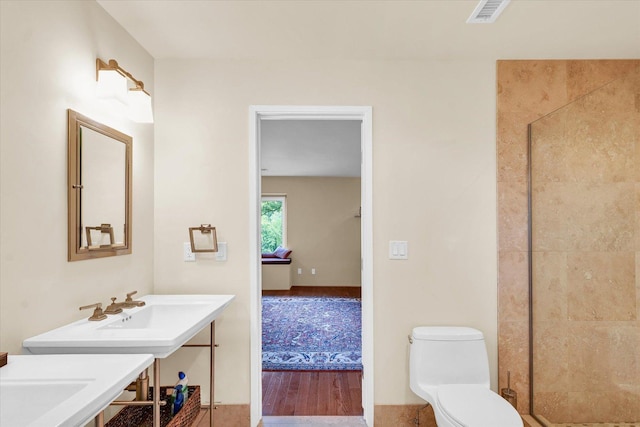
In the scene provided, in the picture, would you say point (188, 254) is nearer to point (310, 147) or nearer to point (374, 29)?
point (374, 29)

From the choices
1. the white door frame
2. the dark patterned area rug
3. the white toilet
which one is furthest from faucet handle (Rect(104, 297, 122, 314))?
the dark patterned area rug

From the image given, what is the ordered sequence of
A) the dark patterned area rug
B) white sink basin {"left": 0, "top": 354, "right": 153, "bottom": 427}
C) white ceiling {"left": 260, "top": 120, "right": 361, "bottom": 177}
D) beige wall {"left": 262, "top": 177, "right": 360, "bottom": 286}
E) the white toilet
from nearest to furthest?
white sink basin {"left": 0, "top": 354, "right": 153, "bottom": 427}, the white toilet, the dark patterned area rug, white ceiling {"left": 260, "top": 120, "right": 361, "bottom": 177}, beige wall {"left": 262, "top": 177, "right": 360, "bottom": 286}

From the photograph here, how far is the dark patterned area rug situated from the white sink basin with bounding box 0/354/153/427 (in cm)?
228

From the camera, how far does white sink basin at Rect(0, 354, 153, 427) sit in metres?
0.82

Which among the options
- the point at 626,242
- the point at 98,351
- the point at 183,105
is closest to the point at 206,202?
the point at 183,105

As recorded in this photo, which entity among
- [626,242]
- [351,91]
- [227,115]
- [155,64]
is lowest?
[626,242]

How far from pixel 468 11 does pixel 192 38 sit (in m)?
1.49

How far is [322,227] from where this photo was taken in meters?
7.50

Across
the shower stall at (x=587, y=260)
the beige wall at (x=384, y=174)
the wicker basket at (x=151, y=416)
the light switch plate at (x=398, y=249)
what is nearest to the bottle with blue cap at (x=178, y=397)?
the wicker basket at (x=151, y=416)

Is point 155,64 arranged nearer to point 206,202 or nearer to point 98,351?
point 206,202

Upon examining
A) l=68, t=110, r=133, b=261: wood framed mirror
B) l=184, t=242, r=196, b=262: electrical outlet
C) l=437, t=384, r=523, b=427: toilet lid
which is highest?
l=68, t=110, r=133, b=261: wood framed mirror

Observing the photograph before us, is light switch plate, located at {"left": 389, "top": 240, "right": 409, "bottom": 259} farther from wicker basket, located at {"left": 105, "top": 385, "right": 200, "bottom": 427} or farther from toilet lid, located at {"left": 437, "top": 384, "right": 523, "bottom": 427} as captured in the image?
wicker basket, located at {"left": 105, "top": 385, "right": 200, "bottom": 427}

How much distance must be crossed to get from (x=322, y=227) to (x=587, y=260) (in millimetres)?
5757

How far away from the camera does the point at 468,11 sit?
176 centimetres
